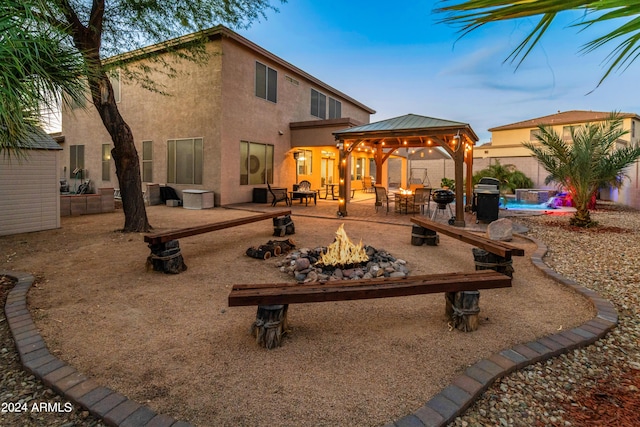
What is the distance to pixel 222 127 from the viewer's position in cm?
1257

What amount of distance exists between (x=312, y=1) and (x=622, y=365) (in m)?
15.3

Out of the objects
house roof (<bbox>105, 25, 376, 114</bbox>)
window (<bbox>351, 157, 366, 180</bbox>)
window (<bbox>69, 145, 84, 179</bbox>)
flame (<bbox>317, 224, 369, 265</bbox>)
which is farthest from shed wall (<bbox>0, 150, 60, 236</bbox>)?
window (<bbox>351, 157, 366, 180</bbox>)

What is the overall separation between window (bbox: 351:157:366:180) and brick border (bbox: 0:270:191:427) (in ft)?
62.7

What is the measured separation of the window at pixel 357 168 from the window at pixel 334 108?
292cm

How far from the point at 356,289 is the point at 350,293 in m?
0.06

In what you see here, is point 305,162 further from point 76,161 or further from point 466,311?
point 466,311

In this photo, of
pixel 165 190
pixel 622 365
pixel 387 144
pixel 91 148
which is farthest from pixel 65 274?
pixel 91 148

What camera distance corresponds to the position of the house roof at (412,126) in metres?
9.46

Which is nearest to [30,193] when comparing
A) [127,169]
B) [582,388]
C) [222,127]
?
[127,169]

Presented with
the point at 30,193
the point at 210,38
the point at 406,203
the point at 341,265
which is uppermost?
the point at 210,38

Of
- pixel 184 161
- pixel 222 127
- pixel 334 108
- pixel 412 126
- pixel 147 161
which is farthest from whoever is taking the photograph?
pixel 334 108

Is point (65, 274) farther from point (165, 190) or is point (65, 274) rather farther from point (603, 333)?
point (165, 190)

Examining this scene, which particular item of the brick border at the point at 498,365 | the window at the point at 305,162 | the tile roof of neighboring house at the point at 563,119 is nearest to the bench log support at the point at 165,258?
the brick border at the point at 498,365

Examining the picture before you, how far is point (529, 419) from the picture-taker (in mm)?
1976
